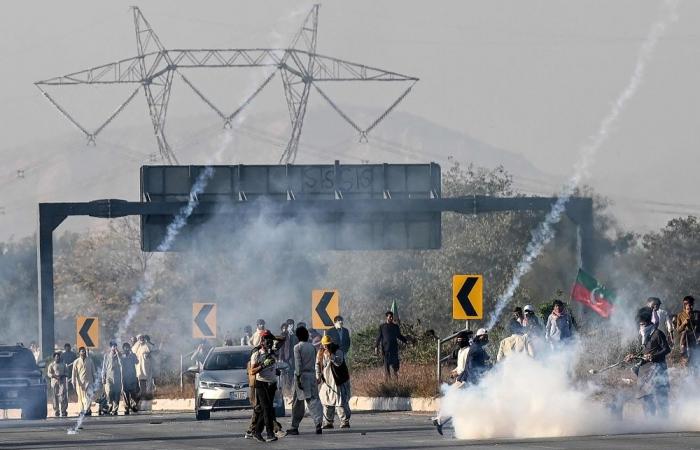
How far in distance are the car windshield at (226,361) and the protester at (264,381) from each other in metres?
9.76

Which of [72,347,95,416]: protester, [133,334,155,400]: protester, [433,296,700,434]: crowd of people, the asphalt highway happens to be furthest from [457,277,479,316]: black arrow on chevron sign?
[72,347,95,416]: protester

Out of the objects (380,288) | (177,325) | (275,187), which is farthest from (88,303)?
(275,187)

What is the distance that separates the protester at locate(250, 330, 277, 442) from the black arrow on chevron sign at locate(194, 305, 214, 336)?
2042cm

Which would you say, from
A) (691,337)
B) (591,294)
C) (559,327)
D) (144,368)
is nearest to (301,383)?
(559,327)

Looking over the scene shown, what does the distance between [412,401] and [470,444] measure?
482 inches

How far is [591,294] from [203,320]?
445 inches

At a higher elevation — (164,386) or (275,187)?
(275,187)

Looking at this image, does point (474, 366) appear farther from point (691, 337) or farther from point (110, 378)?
point (110, 378)

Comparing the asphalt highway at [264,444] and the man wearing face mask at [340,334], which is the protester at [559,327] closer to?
the asphalt highway at [264,444]

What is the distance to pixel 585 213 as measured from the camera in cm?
5797

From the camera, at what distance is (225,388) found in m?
36.1

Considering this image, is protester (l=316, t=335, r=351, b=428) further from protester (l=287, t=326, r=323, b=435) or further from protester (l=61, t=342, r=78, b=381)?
protester (l=61, t=342, r=78, b=381)

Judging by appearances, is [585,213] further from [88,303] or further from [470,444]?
[88,303]

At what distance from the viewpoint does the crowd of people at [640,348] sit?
85.7 feet
